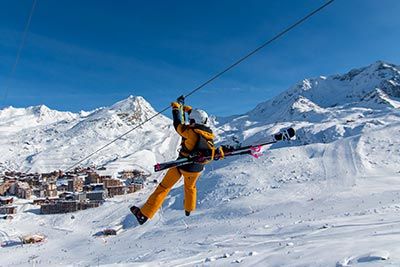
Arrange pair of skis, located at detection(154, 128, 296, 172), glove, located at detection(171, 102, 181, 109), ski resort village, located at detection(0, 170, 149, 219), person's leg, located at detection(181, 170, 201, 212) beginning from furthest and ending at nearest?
ski resort village, located at detection(0, 170, 149, 219) < person's leg, located at detection(181, 170, 201, 212) < pair of skis, located at detection(154, 128, 296, 172) < glove, located at detection(171, 102, 181, 109)

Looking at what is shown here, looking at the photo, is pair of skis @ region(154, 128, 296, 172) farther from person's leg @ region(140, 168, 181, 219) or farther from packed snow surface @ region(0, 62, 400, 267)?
packed snow surface @ region(0, 62, 400, 267)

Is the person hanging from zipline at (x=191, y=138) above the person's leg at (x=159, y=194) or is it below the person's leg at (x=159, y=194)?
above

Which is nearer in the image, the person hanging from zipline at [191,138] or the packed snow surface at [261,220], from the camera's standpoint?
the person hanging from zipline at [191,138]

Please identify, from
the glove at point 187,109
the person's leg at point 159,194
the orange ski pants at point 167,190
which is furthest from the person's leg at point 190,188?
the glove at point 187,109

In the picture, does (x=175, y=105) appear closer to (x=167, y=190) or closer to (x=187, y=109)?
(x=187, y=109)

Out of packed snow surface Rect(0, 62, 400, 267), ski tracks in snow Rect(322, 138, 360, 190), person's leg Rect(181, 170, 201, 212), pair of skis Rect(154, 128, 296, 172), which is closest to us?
pair of skis Rect(154, 128, 296, 172)

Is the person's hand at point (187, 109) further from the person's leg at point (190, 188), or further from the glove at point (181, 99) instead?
the person's leg at point (190, 188)

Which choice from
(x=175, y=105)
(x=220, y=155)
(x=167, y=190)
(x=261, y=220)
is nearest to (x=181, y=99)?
(x=175, y=105)

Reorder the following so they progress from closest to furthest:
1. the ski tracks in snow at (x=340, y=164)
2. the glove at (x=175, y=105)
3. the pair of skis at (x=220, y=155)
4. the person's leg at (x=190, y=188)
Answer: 1. the glove at (x=175, y=105)
2. the pair of skis at (x=220, y=155)
3. the person's leg at (x=190, y=188)
4. the ski tracks in snow at (x=340, y=164)

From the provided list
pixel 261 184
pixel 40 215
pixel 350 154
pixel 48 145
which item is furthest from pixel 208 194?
pixel 48 145

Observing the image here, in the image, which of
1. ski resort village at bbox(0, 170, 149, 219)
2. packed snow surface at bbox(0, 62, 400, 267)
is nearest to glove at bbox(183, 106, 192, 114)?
packed snow surface at bbox(0, 62, 400, 267)

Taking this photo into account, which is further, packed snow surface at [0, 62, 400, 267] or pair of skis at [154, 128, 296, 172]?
packed snow surface at [0, 62, 400, 267]

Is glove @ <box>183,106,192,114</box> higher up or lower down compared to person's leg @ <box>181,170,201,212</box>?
higher up

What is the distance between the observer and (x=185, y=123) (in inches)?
292
